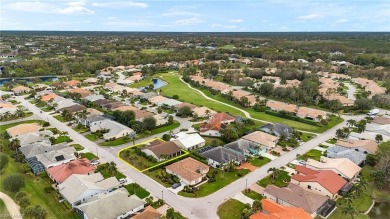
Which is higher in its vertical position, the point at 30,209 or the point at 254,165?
the point at 30,209

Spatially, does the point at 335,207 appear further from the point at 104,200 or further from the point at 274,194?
the point at 104,200

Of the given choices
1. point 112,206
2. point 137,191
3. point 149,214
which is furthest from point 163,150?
point 149,214

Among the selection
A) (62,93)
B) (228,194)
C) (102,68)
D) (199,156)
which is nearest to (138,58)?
(102,68)

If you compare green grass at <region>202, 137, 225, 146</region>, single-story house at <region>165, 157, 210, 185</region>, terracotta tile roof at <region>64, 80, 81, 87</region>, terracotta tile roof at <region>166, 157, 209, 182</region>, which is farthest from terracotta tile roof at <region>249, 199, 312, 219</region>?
terracotta tile roof at <region>64, 80, 81, 87</region>

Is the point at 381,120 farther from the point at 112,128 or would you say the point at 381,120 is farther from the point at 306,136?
the point at 112,128

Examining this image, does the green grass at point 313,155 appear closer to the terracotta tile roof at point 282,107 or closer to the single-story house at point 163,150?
the single-story house at point 163,150
